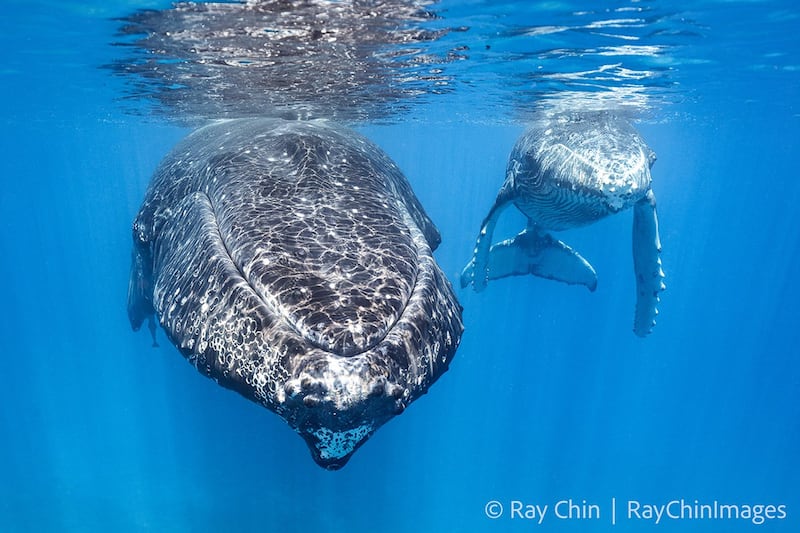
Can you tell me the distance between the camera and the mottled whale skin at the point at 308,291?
10.6 feet

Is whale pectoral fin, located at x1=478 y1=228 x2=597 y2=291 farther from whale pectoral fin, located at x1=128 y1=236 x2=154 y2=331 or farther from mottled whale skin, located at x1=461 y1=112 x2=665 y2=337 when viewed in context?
whale pectoral fin, located at x1=128 y1=236 x2=154 y2=331

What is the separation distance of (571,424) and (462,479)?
18.3 meters

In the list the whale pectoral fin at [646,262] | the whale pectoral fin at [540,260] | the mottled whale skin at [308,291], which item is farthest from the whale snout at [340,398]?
the whale pectoral fin at [540,260]

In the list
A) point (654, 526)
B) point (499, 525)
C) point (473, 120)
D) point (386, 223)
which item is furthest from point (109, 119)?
point (654, 526)

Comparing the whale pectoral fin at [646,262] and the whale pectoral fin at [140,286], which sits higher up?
the whale pectoral fin at [140,286]

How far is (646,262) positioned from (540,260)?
3789mm

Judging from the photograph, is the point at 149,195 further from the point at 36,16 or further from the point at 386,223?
the point at 36,16

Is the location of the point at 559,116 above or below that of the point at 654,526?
above

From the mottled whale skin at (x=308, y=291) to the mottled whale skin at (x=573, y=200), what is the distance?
6374 mm

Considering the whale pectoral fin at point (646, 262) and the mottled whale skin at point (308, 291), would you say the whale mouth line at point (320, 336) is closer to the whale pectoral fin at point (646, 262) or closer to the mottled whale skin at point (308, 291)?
the mottled whale skin at point (308, 291)

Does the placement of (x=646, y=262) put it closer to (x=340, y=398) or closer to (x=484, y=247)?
(x=484, y=247)

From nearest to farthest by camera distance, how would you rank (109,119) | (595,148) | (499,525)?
(595,148) → (499,525) → (109,119)

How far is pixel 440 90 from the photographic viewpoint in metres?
20.0

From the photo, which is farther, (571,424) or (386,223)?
(571,424)
